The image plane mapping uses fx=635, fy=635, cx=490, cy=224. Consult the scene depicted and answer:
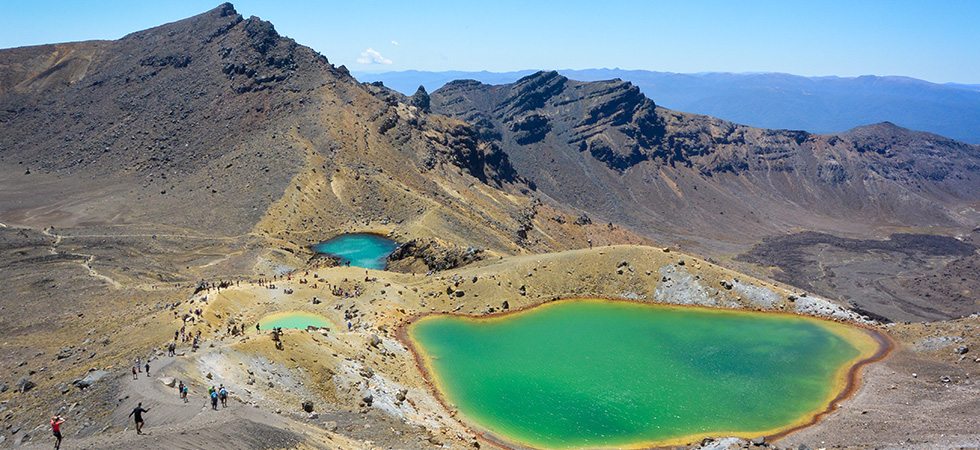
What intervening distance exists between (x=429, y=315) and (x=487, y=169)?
12851cm

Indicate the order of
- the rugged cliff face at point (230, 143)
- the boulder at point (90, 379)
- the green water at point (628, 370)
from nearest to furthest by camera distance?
1. the boulder at point (90, 379)
2. the green water at point (628, 370)
3. the rugged cliff face at point (230, 143)

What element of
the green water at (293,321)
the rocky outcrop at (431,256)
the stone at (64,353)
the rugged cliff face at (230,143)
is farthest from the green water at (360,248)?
Answer: the stone at (64,353)

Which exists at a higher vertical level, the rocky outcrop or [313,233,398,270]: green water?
the rocky outcrop

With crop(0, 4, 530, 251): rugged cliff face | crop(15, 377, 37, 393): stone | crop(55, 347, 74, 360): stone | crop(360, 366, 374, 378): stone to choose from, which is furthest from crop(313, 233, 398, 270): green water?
crop(15, 377, 37, 393): stone

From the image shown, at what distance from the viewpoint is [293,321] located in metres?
59.5

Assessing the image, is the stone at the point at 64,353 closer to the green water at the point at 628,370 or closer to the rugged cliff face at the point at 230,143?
the green water at the point at 628,370

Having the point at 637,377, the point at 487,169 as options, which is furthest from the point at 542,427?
the point at 487,169

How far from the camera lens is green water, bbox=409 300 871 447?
46625mm

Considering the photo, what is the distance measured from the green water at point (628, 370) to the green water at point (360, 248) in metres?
37.8

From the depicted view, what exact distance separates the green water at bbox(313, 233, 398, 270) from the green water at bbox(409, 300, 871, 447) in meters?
37.8

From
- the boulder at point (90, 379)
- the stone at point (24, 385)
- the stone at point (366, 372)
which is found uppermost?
the boulder at point (90, 379)

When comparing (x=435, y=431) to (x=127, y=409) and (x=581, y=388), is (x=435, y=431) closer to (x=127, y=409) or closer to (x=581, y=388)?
(x=581, y=388)

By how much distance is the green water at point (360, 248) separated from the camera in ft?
331

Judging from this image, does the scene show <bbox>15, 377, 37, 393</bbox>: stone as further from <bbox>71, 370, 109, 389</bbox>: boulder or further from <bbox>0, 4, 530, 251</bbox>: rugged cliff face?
<bbox>0, 4, 530, 251</bbox>: rugged cliff face
